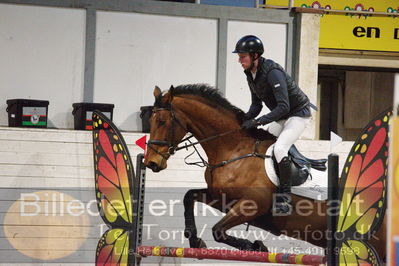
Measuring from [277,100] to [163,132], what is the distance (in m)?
0.66

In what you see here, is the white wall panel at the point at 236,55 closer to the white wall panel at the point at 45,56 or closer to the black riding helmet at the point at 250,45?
the white wall panel at the point at 45,56

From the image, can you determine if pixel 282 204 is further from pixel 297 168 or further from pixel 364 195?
pixel 364 195

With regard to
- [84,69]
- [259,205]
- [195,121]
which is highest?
[84,69]

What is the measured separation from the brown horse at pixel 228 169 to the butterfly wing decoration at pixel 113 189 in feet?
1.04

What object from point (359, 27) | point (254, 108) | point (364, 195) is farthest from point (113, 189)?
point (359, 27)

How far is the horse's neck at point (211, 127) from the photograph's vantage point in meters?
4.07

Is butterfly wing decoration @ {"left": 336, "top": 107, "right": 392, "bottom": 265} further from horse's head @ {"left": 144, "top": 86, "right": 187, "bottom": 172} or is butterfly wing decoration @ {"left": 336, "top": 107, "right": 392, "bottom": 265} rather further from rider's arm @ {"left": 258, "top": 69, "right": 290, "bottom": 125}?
horse's head @ {"left": 144, "top": 86, "right": 187, "bottom": 172}

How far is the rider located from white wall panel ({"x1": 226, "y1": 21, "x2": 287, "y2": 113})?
2.09 metres

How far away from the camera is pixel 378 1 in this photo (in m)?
7.41

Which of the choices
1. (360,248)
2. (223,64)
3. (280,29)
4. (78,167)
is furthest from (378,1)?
(360,248)

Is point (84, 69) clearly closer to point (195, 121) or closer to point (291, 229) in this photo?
point (195, 121)

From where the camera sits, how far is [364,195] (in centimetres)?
353

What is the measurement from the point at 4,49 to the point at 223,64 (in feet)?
6.20

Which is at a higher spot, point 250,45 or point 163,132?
point 250,45
